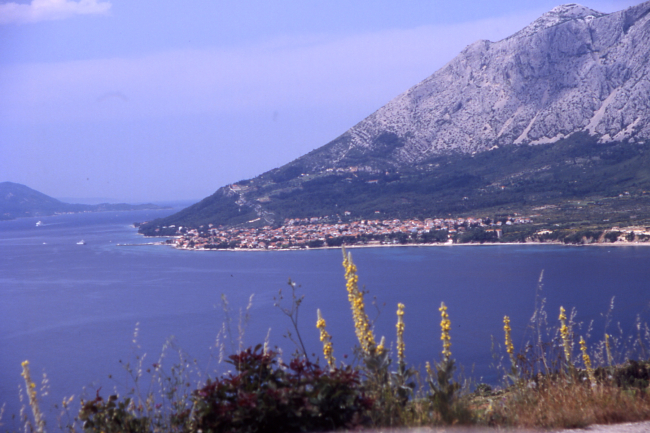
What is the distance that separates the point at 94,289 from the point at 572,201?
42.9 meters

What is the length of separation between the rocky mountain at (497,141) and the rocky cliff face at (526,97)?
0.14m

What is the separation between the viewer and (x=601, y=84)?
202 ft

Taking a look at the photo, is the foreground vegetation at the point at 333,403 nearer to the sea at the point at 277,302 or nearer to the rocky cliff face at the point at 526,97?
the sea at the point at 277,302

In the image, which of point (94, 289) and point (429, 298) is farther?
point (94, 289)

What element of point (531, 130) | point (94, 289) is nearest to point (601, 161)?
point (531, 130)

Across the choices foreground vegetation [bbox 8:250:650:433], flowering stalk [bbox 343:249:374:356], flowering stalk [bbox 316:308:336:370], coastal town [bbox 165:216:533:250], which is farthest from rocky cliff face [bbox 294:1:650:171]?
flowering stalk [bbox 316:308:336:370]

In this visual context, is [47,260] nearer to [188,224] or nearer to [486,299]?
[188,224]

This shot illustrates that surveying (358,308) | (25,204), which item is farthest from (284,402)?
(25,204)

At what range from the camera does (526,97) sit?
66688 mm

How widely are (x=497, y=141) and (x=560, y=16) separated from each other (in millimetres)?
23923

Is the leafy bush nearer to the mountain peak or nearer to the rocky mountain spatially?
the rocky mountain

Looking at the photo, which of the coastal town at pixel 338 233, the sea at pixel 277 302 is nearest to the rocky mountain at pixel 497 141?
the coastal town at pixel 338 233

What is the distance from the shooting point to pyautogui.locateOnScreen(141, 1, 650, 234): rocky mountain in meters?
57.5

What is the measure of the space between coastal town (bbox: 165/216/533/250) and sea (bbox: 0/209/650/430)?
2.09m
